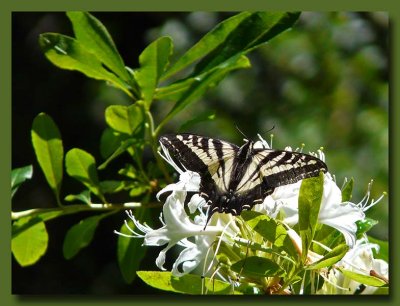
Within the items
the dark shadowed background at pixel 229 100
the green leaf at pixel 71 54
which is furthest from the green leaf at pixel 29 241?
the dark shadowed background at pixel 229 100

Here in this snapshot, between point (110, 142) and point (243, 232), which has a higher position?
point (110, 142)

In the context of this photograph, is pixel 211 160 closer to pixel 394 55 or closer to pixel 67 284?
pixel 394 55

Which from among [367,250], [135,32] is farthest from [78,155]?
[135,32]

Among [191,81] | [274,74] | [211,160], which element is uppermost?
[274,74]

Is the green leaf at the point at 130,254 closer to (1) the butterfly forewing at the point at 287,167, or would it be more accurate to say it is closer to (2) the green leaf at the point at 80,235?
(2) the green leaf at the point at 80,235

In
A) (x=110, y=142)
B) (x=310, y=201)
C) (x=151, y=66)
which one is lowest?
(x=310, y=201)

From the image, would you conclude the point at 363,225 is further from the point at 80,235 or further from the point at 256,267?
the point at 80,235

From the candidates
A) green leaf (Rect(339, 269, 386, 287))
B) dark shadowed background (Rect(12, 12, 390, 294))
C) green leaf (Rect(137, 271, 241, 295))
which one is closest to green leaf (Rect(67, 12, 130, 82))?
green leaf (Rect(137, 271, 241, 295))

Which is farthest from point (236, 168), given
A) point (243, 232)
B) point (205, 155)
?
point (243, 232)
